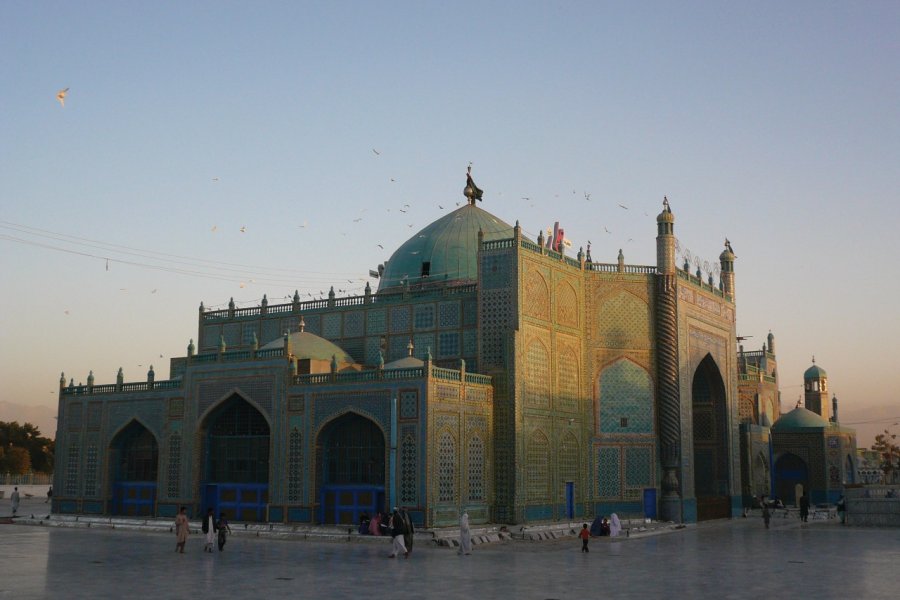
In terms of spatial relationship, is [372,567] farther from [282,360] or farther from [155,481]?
[155,481]

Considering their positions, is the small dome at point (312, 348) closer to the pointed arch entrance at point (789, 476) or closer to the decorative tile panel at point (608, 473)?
the decorative tile panel at point (608, 473)

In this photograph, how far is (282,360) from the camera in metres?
37.8

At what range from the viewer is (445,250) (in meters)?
46.5

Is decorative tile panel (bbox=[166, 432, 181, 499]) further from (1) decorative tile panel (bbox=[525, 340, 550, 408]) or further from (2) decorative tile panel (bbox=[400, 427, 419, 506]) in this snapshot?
(1) decorative tile panel (bbox=[525, 340, 550, 408])

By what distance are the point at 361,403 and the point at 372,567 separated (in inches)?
462

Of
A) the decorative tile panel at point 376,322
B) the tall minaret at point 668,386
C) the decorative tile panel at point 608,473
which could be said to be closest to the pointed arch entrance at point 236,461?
the decorative tile panel at point 376,322

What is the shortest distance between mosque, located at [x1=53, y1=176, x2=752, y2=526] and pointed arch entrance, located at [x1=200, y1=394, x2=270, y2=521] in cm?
8

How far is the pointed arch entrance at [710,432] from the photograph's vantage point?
48188 mm

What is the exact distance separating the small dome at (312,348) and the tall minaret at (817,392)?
136 ft

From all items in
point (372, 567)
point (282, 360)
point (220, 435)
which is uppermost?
point (282, 360)

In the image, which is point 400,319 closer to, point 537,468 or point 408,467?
point 537,468

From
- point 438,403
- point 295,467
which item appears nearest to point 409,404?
point 438,403

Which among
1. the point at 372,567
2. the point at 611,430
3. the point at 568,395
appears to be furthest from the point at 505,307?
the point at 372,567

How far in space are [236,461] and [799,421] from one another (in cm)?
3746
